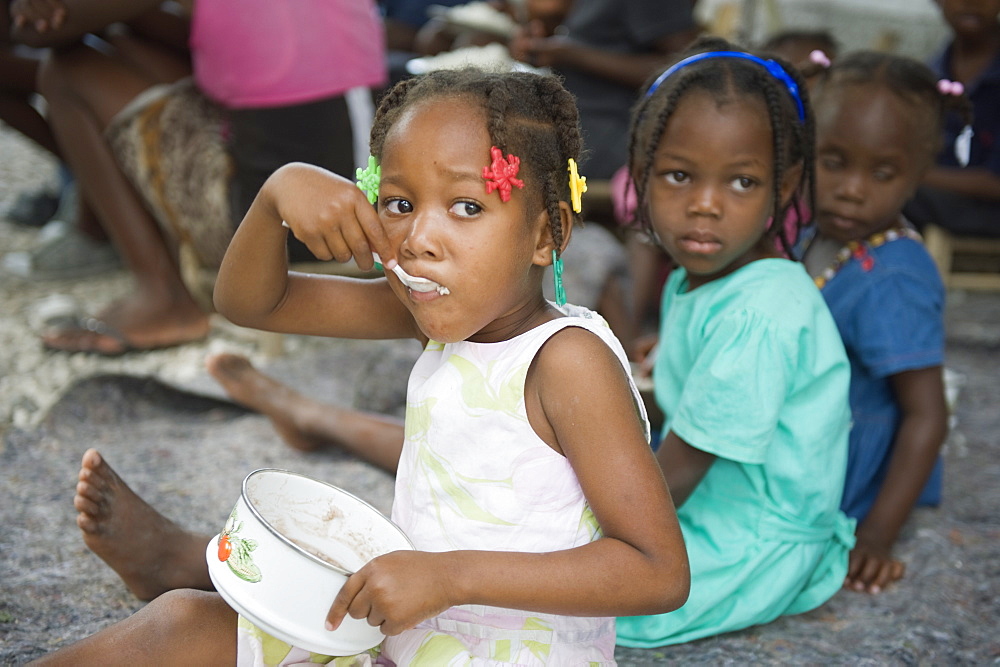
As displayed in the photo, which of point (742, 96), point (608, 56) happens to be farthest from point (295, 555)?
point (608, 56)

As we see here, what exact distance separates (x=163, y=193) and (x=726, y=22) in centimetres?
346

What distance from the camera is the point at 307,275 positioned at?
142 centimetres

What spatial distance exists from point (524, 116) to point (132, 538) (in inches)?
37.2

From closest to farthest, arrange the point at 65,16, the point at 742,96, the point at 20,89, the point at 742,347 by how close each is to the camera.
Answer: the point at 742,347 < the point at 742,96 < the point at 65,16 < the point at 20,89

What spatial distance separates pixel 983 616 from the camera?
5.69 ft

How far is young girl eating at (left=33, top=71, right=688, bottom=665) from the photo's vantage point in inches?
42.9

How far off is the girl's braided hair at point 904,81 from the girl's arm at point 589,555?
4.22 feet

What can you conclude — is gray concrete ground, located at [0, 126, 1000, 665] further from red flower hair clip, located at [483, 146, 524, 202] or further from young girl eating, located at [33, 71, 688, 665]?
red flower hair clip, located at [483, 146, 524, 202]

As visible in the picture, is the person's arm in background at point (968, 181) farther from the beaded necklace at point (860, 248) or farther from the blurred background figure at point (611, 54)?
the beaded necklace at point (860, 248)

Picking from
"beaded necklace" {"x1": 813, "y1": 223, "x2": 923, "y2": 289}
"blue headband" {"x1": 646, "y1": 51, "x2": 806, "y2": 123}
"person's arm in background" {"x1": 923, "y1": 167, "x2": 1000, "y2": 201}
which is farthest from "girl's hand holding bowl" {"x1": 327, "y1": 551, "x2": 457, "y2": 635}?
"person's arm in background" {"x1": 923, "y1": 167, "x2": 1000, "y2": 201}

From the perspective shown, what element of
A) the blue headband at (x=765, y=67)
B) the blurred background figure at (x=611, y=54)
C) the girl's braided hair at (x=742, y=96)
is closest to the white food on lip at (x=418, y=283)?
the girl's braided hair at (x=742, y=96)

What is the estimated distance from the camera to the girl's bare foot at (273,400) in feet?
7.20

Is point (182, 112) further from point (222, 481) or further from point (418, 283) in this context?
point (418, 283)

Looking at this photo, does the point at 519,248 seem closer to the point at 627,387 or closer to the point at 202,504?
the point at 627,387
